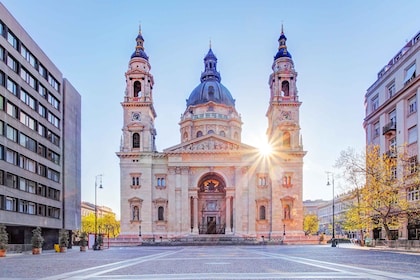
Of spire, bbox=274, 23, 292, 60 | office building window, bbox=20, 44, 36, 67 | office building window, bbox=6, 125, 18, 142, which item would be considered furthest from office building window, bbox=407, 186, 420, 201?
spire, bbox=274, 23, 292, 60

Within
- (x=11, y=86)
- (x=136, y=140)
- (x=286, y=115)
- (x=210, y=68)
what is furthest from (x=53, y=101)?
(x=210, y=68)

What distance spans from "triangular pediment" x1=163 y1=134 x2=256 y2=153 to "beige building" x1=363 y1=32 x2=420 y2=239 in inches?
1127

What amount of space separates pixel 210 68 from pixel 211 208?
109 ft

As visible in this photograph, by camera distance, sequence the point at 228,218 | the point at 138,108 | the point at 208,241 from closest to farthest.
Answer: the point at 208,241
the point at 228,218
the point at 138,108

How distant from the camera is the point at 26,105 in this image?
168 ft

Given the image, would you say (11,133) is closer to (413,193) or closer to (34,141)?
(34,141)

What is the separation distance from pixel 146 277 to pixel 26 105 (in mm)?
39279

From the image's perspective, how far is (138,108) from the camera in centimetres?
8112

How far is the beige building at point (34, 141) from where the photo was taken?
4616 cm

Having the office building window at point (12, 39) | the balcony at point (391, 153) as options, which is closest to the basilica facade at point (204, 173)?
the balcony at point (391, 153)

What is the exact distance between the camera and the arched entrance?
86375mm

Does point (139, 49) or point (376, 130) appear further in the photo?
point (139, 49)

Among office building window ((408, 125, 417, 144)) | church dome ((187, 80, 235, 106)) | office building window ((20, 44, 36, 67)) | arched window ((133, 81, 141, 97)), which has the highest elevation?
church dome ((187, 80, 235, 106))

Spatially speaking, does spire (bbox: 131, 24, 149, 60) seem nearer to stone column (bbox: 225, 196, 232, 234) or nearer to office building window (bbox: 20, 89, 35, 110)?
stone column (bbox: 225, 196, 232, 234)
